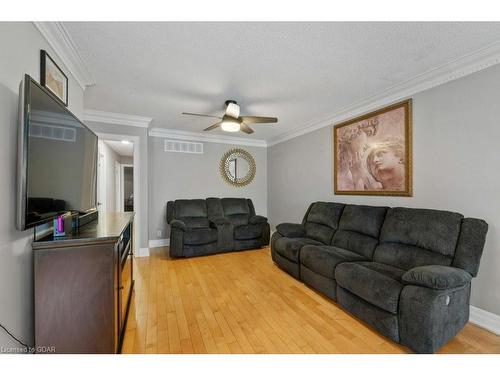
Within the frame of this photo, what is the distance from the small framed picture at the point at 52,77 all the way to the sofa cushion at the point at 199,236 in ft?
7.96

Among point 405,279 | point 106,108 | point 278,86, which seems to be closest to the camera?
point 405,279

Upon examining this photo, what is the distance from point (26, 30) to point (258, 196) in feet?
15.3

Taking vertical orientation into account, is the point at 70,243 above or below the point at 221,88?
below

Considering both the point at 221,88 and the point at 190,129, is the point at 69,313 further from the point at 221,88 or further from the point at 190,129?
the point at 190,129

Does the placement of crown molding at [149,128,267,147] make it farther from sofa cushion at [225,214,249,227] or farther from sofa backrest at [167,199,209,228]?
sofa cushion at [225,214,249,227]

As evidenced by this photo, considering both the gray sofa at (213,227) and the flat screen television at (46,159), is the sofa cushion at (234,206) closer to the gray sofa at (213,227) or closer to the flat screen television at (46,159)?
the gray sofa at (213,227)

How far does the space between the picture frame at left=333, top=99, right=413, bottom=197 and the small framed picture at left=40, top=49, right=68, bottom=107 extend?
340 centimetres

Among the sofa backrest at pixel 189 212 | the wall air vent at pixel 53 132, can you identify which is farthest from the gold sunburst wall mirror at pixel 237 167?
the wall air vent at pixel 53 132

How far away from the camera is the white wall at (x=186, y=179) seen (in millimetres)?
4562

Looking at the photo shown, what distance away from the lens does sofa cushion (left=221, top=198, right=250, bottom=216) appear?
471 cm

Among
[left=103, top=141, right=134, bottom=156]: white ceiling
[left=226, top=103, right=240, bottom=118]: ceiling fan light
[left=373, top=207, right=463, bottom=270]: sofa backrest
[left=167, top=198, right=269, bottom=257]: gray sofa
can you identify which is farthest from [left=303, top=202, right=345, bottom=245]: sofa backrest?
[left=103, top=141, right=134, bottom=156]: white ceiling
